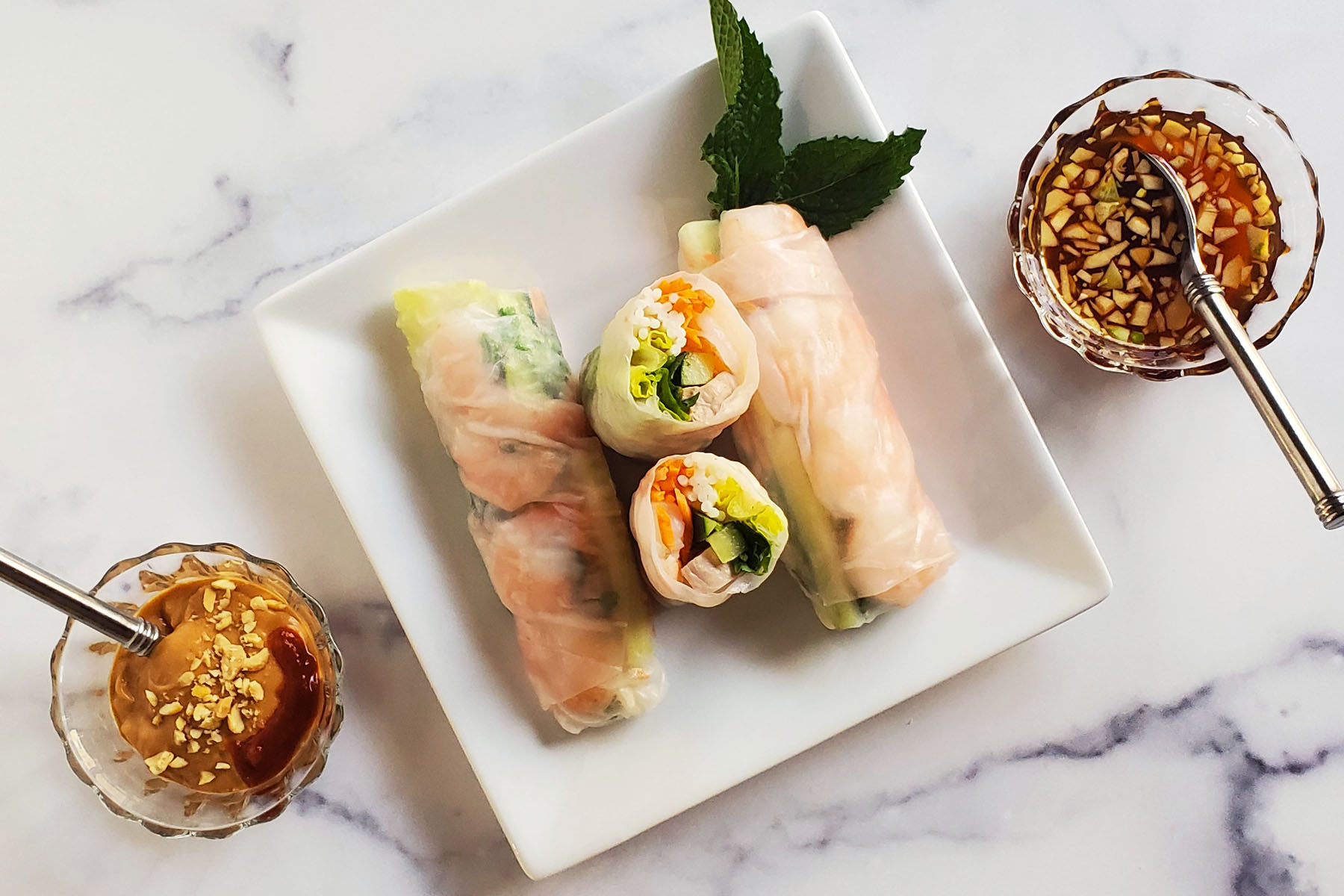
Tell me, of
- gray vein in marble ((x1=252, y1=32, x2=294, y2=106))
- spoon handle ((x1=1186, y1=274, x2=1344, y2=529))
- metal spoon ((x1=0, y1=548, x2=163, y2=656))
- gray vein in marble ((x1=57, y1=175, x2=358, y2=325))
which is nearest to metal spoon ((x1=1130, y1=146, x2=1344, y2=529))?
spoon handle ((x1=1186, y1=274, x2=1344, y2=529))

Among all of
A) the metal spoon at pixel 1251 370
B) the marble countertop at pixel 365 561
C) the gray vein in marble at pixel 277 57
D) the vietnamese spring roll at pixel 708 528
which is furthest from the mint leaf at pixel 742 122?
the gray vein in marble at pixel 277 57

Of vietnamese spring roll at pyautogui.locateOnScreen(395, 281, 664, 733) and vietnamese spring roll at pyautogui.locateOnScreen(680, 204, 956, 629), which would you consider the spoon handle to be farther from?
vietnamese spring roll at pyautogui.locateOnScreen(395, 281, 664, 733)

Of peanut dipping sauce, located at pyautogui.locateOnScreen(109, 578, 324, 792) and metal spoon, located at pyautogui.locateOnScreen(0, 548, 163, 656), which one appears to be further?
peanut dipping sauce, located at pyautogui.locateOnScreen(109, 578, 324, 792)

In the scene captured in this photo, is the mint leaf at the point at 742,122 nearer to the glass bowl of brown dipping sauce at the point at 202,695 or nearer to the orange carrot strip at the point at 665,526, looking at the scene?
the orange carrot strip at the point at 665,526

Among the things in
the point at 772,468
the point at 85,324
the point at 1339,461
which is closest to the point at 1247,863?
the point at 1339,461

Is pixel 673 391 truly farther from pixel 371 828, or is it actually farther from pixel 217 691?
pixel 371 828

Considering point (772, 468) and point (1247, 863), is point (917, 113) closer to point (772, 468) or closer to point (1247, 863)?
point (772, 468)
